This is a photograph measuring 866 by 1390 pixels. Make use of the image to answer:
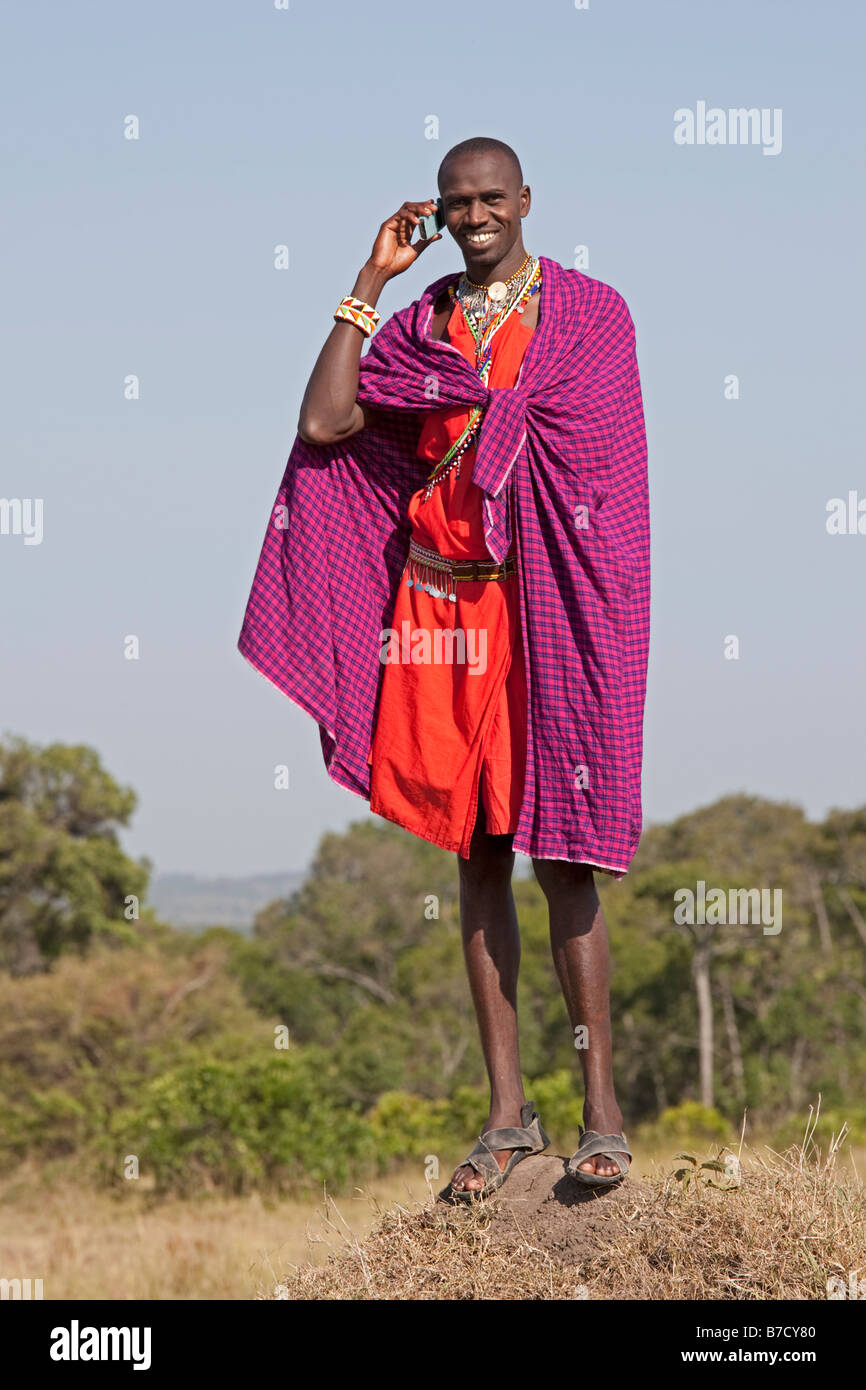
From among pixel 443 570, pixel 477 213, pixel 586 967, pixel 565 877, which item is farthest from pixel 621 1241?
pixel 477 213

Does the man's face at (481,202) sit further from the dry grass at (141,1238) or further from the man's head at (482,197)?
the dry grass at (141,1238)

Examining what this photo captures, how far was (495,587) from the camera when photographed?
455cm

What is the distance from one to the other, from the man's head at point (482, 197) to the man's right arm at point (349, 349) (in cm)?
14

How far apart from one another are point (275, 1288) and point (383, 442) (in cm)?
266

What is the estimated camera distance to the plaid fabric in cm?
435

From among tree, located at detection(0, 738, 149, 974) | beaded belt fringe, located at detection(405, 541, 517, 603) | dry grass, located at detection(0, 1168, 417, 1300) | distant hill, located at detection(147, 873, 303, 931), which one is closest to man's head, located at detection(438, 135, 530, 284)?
beaded belt fringe, located at detection(405, 541, 517, 603)

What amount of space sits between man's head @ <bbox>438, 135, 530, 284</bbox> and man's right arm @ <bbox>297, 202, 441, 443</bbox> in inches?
5.5

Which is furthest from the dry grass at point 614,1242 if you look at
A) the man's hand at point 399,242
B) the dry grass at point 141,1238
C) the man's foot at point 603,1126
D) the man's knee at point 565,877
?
the dry grass at point 141,1238

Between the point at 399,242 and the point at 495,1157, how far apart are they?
2.85 metres

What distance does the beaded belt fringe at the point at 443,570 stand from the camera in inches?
180

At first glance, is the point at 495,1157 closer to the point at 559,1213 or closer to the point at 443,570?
the point at 559,1213

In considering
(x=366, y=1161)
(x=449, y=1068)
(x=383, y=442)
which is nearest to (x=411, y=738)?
(x=383, y=442)

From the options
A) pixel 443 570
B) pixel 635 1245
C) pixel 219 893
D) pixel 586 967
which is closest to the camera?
pixel 635 1245

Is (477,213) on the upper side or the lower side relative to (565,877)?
upper
